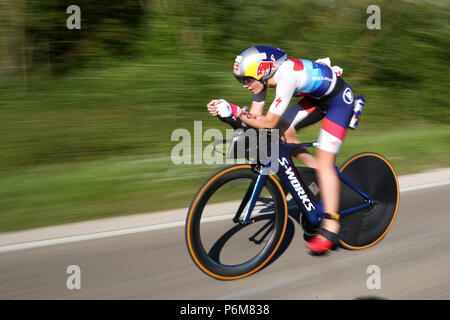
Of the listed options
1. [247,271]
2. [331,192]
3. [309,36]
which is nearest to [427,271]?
[331,192]

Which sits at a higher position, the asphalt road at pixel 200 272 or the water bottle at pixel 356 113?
the water bottle at pixel 356 113

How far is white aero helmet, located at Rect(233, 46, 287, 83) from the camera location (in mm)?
3160

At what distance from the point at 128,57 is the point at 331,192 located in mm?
7600

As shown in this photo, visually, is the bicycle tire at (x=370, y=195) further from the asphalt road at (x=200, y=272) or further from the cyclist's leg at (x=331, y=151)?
the cyclist's leg at (x=331, y=151)

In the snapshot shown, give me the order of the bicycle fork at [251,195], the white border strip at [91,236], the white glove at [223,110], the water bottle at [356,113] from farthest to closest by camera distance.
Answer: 1. the white border strip at [91,236]
2. the water bottle at [356,113]
3. the bicycle fork at [251,195]
4. the white glove at [223,110]

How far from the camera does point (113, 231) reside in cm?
411

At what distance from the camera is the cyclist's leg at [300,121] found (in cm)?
369

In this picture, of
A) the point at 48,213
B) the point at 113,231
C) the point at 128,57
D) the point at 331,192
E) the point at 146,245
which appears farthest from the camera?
the point at 128,57

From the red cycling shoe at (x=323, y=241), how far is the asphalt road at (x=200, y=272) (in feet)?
0.53

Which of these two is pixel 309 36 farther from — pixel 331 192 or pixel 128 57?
pixel 331 192

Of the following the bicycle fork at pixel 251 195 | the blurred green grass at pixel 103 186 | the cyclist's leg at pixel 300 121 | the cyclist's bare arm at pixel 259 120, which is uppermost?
the cyclist's bare arm at pixel 259 120

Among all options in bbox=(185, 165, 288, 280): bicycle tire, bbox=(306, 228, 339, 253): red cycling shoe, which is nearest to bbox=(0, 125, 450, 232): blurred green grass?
bbox=(185, 165, 288, 280): bicycle tire

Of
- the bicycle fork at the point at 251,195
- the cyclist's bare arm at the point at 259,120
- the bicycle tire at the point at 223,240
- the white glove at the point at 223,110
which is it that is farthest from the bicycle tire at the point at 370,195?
the white glove at the point at 223,110
